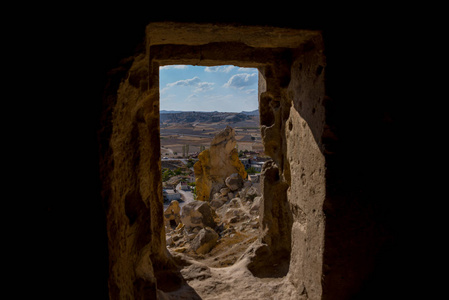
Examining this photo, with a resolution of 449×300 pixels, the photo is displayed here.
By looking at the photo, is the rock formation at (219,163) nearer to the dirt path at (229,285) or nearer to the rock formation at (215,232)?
the rock formation at (215,232)

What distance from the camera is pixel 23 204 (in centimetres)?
124

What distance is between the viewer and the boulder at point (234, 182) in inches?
411

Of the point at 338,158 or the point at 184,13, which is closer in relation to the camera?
the point at 184,13

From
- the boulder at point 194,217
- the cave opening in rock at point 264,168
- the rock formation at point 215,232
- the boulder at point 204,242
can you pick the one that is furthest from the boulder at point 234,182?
the cave opening in rock at point 264,168

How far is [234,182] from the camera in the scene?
10.5m

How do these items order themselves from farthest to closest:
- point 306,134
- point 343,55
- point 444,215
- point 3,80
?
point 306,134 → point 444,215 → point 343,55 → point 3,80

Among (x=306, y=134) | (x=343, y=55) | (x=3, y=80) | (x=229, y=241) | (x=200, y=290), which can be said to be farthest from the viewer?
(x=229, y=241)

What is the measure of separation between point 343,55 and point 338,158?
1.84 ft

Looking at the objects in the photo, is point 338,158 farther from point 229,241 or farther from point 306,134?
point 229,241

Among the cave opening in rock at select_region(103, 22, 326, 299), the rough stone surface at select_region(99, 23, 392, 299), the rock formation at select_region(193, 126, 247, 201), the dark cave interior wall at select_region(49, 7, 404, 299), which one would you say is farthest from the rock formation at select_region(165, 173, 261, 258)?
the rock formation at select_region(193, 126, 247, 201)

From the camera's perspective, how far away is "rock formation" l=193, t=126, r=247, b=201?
10930 millimetres

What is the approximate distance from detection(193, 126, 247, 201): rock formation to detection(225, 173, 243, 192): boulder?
1.33 ft

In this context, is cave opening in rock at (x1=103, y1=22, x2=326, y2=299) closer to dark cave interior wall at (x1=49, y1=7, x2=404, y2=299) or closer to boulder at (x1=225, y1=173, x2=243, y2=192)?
dark cave interior wall at (x1=49, y1=7, x2=404, y2=299)

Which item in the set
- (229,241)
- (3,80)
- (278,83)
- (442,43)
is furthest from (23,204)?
(229,241)
